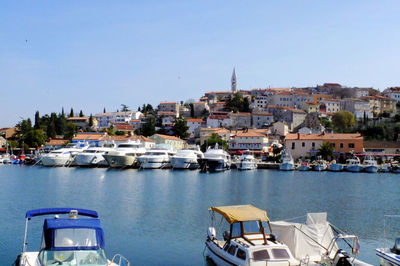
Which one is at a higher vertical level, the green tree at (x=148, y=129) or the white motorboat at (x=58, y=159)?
the green tree at (x=148, y=129)

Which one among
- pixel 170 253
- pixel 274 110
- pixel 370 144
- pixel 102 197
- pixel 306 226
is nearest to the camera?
pixel 306 226

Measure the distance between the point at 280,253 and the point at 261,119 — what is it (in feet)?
359

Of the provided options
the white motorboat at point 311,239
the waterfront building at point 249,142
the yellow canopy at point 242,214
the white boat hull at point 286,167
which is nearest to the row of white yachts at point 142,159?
the white boat hull at point 286,167

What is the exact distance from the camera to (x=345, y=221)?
90.4ft

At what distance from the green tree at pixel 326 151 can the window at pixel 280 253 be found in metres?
76.0

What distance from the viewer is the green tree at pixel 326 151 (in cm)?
8844

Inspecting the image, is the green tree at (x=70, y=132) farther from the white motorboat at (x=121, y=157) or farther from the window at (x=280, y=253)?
the window at (x=280, y=253)

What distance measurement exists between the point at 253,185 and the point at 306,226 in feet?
108

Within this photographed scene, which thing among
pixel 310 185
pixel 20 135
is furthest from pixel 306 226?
pixel 20 135

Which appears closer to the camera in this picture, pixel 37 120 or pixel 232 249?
pixel 232 249

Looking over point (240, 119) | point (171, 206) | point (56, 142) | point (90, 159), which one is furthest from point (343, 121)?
point (171, 206)

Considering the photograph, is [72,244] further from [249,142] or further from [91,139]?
[91,139]

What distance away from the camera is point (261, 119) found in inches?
4867

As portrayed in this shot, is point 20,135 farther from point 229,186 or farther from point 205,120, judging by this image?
point 229,186
